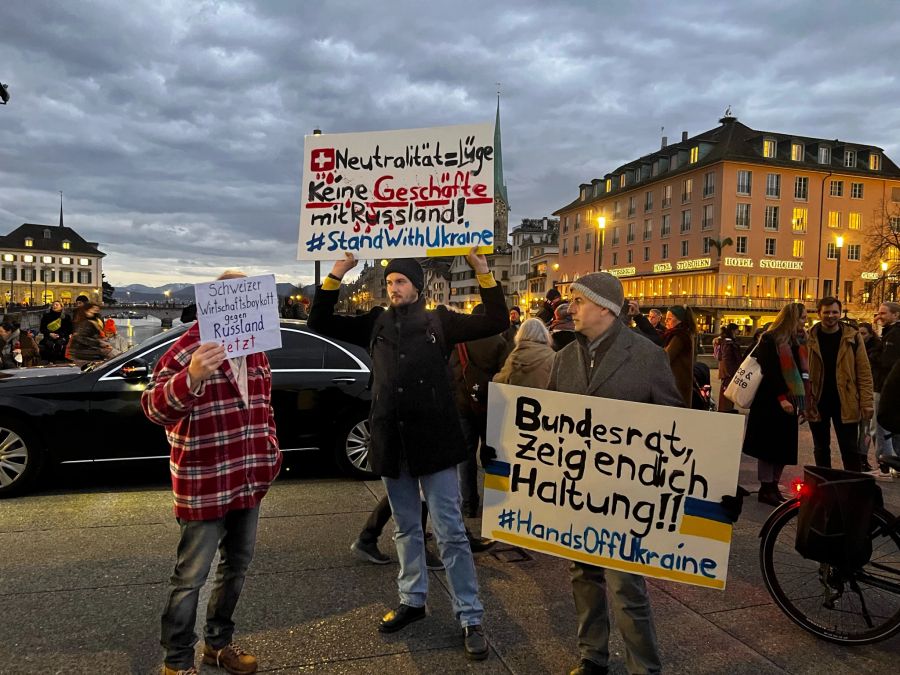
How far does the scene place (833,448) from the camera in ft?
30.5

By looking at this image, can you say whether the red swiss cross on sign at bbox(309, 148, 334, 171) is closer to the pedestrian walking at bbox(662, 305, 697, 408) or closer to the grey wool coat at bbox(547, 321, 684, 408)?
the grey wool coat at bbox(547, 321, 684, 408)

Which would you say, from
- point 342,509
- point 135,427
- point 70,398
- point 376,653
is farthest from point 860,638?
point 70,398

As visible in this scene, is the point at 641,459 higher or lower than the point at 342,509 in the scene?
higher

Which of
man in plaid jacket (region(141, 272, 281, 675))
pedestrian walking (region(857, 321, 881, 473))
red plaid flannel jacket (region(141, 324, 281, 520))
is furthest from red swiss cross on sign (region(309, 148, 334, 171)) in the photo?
pedestrian walking (region(857, 321, 881, 473))

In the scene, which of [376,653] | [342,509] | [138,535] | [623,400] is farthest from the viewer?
[342,509]

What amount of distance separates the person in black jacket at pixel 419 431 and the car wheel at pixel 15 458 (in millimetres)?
4021

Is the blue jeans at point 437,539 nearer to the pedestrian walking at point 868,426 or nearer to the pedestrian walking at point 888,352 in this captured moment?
the pedestrian walking at point 868,426

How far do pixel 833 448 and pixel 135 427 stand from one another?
9203mm

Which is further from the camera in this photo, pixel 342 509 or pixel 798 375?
pixel 798 375

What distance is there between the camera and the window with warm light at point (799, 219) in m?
56.5

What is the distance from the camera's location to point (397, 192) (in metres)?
4.31

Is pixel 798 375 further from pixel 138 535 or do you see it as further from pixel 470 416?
pixel 138 535

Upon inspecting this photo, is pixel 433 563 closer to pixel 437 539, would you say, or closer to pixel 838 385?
pixel 437 539

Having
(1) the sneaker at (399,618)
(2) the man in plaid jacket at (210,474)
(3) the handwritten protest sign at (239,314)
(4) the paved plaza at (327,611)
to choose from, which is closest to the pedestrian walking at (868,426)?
(4) the paved plaza at (327,611)
